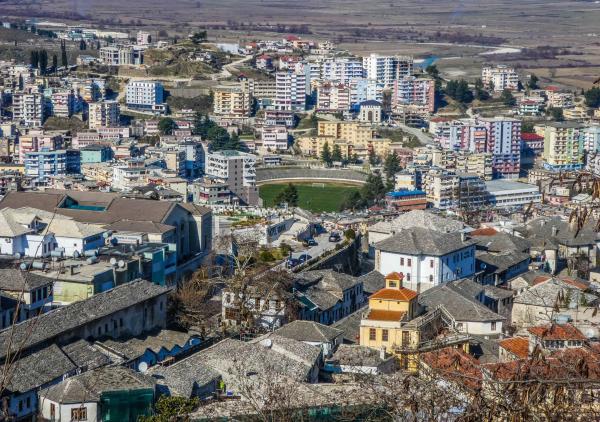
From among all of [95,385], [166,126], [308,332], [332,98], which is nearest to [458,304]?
[308,332]

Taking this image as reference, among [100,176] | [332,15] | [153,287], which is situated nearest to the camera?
[153,287]

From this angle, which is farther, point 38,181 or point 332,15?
point 332,15

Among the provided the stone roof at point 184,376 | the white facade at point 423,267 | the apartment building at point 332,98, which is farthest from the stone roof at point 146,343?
the apartment building at point 332,98

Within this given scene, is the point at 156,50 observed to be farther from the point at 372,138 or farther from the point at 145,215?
the point at 145,215

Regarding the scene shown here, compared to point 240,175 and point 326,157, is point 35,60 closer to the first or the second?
point 326,157

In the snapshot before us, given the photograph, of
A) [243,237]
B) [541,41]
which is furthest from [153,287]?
[541,41]

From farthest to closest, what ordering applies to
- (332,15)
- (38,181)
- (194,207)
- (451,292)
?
1. (332,15)
2. (38,181)
3. (194,207)
4. (451,292)
